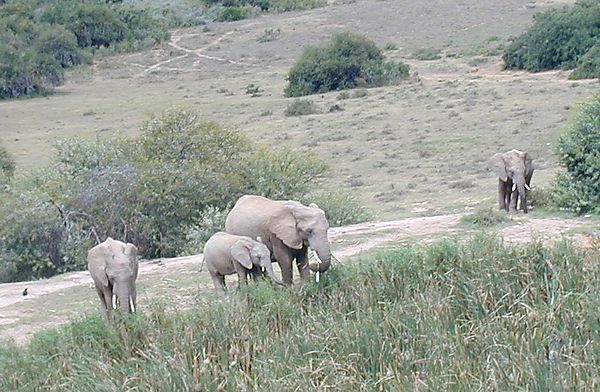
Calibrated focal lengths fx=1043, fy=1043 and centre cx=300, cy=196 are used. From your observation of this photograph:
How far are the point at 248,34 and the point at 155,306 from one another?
51.4 meters

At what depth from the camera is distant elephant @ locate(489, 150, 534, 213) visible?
14703 millimetres

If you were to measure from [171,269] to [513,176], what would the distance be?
498 cm

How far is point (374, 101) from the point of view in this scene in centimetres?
3584

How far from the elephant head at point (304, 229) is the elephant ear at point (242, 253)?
0.35 meters

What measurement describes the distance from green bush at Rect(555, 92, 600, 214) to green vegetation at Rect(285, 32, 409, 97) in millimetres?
26426

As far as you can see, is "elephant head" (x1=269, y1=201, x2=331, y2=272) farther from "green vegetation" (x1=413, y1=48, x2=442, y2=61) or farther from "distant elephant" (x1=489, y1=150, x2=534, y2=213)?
"green vegetation" (x1=413, y1=48, x2=442, y2=61)

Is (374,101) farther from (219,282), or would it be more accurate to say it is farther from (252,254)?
(252,254)

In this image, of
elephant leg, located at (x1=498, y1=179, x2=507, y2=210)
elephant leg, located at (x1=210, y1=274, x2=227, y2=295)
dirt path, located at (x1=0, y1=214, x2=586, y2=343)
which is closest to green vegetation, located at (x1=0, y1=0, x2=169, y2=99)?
dirt path, located at (x1=0, y1=214, x2=586, y2=343)

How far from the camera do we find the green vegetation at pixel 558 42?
41.1 m

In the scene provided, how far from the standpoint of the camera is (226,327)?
8867mm

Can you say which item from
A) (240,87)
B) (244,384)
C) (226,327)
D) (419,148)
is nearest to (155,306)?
(226,327)

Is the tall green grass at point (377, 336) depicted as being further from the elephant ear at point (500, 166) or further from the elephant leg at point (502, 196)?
the elephant leg at point (502, 196)

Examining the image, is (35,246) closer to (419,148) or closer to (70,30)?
(419,148)

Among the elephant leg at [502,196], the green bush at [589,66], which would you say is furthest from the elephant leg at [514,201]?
the green bush at [589,66]
